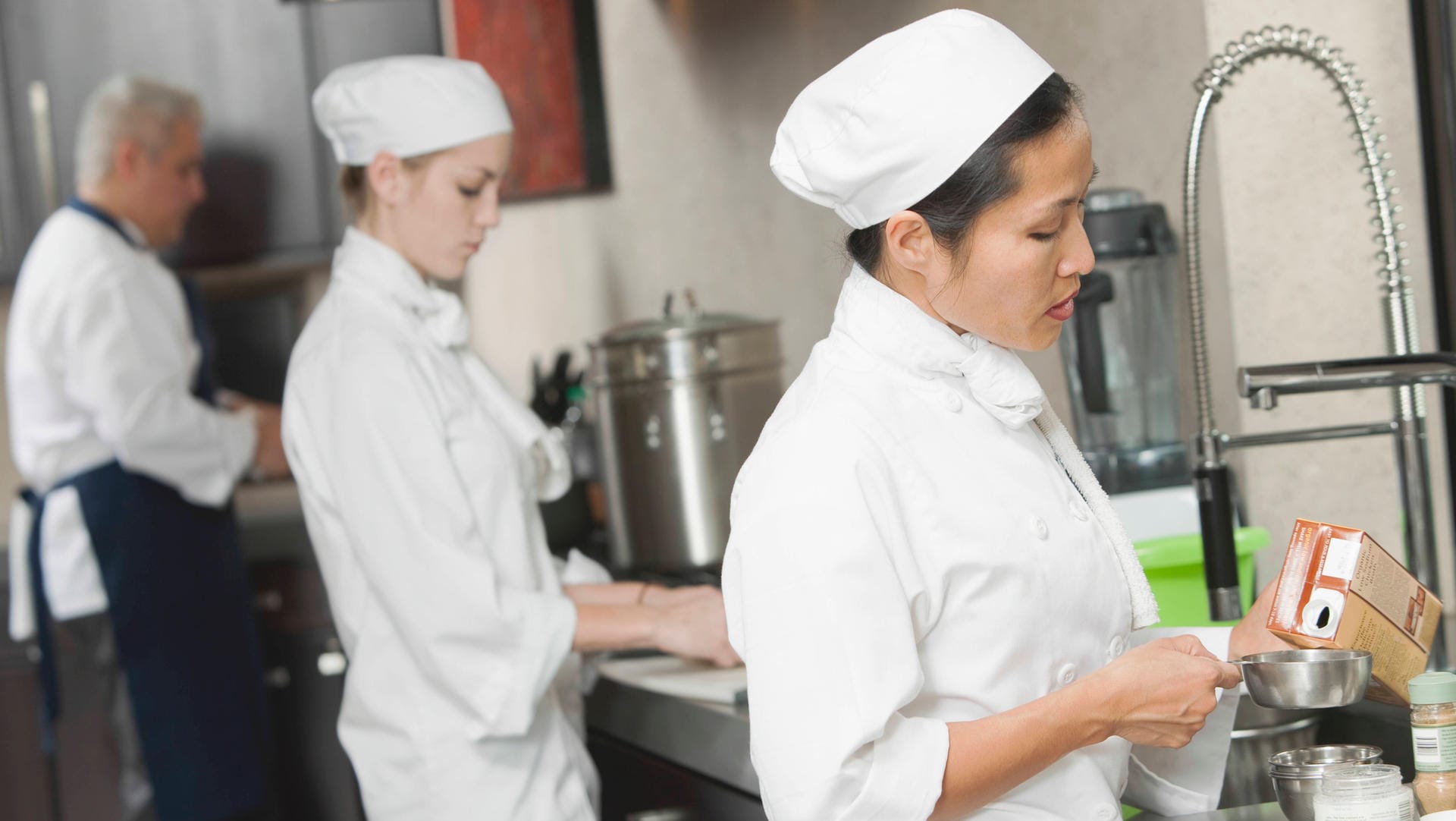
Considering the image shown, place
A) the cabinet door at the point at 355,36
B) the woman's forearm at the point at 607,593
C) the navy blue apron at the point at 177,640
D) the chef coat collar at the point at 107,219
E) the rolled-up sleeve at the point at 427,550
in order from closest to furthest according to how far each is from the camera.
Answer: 1. the rolled-up sleeve at the point at 427,550
2. the woman's forearm at the point at 607,593
3. the navy blue apron at the point at 177,640
4. the chef coat collar at the point at 107,219
5. the cabinet door at the point at 355,36

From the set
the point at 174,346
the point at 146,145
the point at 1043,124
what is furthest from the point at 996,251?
the point at 146,145

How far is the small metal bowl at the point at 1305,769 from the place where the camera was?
0.94 m

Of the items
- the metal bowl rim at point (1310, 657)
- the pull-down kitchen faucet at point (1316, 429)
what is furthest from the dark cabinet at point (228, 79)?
the metal bowl rim at point (1310, 657)

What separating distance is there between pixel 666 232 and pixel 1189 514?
1430 mm

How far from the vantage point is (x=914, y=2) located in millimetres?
1917

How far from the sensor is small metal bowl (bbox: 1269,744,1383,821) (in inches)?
36.8

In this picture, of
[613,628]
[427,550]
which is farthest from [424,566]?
[613,628]

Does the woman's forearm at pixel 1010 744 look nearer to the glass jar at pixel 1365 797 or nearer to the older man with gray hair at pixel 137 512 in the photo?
the glass jar at pixel 1365 797

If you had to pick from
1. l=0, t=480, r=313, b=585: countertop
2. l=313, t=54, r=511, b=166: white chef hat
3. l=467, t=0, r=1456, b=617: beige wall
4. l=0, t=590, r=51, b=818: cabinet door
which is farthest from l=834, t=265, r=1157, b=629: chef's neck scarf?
l=0, t=590, r=51, b=818: cabinet door

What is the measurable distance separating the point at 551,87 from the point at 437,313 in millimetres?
1551

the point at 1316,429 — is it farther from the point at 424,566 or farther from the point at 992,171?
the point at 424,566

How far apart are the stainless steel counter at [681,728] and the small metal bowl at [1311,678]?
613 mm

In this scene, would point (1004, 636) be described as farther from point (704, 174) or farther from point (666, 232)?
point (666, 232)

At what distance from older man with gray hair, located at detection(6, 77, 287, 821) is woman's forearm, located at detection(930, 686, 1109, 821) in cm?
228
